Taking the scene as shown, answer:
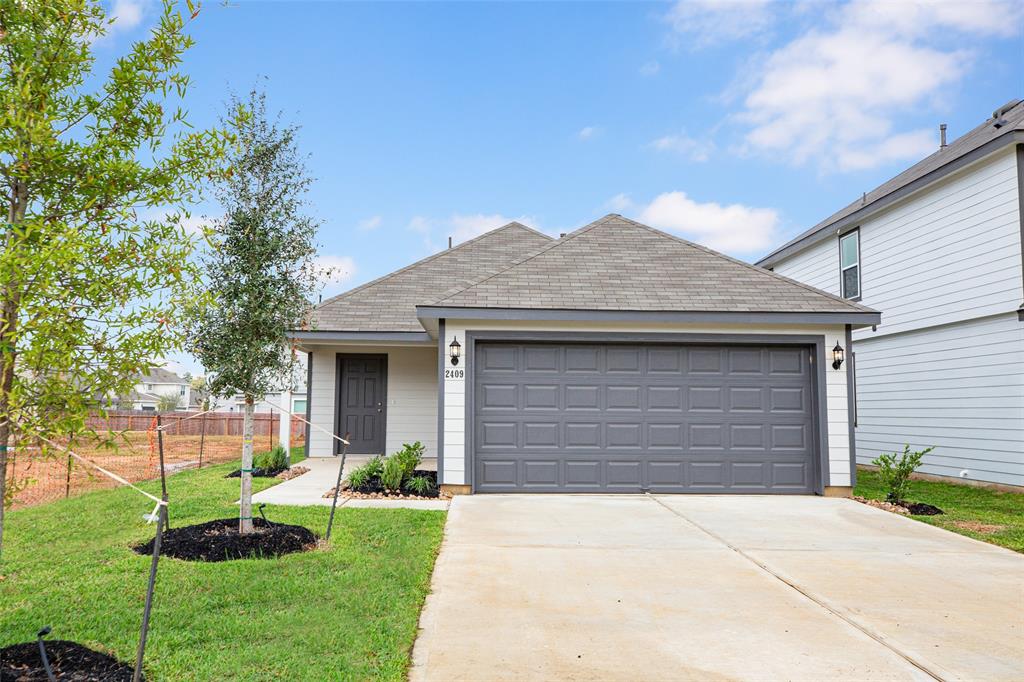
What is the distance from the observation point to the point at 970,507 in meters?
8.51

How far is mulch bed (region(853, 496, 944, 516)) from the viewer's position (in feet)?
26.2

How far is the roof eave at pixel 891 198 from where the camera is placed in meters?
9.63

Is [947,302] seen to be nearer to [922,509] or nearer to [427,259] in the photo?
[922,509]

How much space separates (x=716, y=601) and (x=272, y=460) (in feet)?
28.5

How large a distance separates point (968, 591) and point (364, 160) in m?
16.0

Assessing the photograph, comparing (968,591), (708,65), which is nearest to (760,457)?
(968,591)

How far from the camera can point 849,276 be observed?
14109mm

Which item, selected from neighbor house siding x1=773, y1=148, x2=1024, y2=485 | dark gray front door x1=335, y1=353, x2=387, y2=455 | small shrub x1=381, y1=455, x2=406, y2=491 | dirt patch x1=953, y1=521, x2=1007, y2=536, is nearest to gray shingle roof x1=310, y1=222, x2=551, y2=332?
dark gray front door x1=335, y1=353, x2=387, y2=455

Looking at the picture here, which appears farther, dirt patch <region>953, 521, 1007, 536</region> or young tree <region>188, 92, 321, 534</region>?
dirt patch <region>953, 521, 1007, 536</region>

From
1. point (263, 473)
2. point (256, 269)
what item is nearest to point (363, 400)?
point (263, 473)

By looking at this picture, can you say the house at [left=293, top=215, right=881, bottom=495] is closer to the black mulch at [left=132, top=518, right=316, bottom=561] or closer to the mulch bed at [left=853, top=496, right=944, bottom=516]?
the mulch bed at [left=853, top=496, right=944, bottom=516]

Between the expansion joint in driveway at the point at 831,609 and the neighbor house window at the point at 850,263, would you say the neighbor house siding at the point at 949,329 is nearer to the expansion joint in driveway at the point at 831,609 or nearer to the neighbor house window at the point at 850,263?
the neighbor house window at the point at 850,263

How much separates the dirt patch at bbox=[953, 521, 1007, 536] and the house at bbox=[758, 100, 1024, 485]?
3.15 metres

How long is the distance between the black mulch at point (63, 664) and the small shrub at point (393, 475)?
5.39 metres
